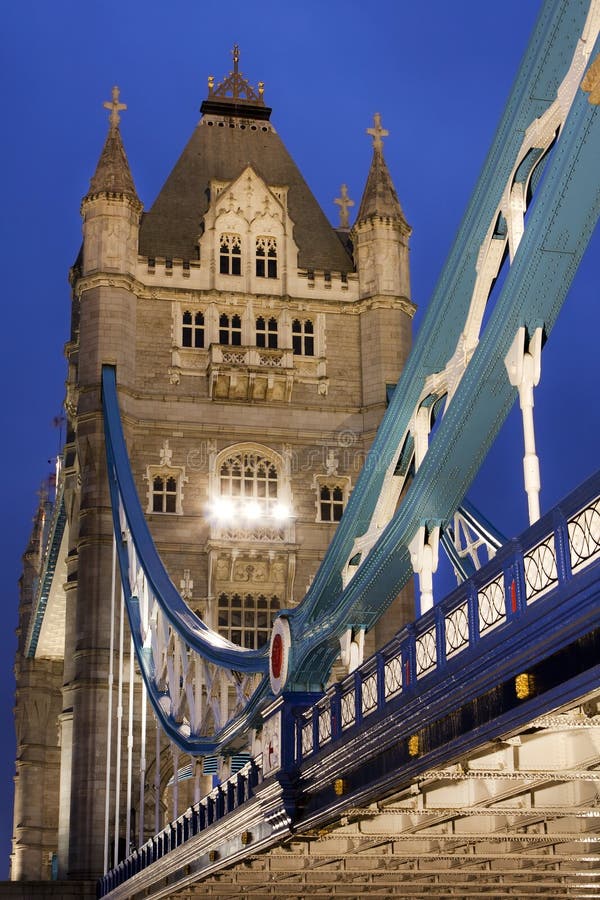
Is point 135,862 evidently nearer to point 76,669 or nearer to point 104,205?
point 76,669

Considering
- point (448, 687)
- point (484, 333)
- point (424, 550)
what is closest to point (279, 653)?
point (424, 550)

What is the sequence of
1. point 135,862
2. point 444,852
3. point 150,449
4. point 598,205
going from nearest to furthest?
point 598,205 → point 444,852 → point 135,862 → point 150,449

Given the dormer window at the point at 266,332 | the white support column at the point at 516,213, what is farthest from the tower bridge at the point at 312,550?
the dormer window at the point at 266,332

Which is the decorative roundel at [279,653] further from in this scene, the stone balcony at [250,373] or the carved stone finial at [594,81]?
the stone balcony at [250,373]

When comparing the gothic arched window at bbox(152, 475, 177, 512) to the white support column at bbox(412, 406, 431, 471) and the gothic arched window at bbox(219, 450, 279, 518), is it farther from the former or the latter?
the white support column at bbox(412, 406, 431, 471)

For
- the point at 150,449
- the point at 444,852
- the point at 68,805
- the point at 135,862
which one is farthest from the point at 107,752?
the point at 444,852

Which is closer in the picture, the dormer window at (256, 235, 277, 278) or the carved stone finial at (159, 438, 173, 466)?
the carved stone finial at (159, 438, 173, 466)

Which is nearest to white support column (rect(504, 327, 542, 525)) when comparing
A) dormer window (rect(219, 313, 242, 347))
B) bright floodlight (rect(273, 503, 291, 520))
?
bright floodlight (rect(273, 503, 291, 520))

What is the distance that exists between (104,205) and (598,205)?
34810mm

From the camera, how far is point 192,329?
1986 inches

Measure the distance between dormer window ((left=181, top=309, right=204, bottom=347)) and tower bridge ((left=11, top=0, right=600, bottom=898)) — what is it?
98 millimetres

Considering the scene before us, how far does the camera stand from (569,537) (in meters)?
13.6

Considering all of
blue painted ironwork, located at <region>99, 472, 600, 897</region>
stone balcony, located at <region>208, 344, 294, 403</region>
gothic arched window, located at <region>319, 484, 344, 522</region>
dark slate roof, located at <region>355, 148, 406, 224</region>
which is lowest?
blue painted ironwork, located at <region>99, 472, 600, 897</region>

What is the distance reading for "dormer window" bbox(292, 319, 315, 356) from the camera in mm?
50969
